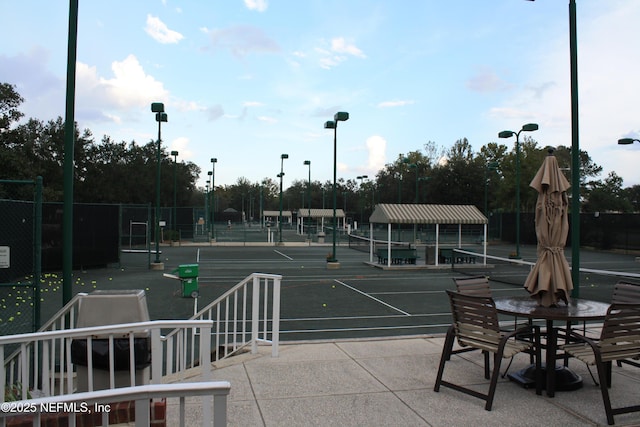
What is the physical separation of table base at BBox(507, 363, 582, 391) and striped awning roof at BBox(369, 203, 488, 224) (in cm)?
1688

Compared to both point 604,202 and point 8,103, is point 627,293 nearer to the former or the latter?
point 8,103

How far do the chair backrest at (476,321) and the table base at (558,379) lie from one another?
78 cm

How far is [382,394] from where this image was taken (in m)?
5.18

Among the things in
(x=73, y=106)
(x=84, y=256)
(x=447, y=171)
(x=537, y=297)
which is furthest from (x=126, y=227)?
(x=447, y=171)

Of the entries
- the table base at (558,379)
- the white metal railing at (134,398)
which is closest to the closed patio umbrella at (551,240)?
the table base at (558,379)

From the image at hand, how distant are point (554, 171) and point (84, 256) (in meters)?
19.4

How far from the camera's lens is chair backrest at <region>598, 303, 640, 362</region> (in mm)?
4746

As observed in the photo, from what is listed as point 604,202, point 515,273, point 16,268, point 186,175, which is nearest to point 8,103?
point 16,268

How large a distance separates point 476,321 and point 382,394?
48.5 inches

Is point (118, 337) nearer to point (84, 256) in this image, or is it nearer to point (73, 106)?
point (73, 106)

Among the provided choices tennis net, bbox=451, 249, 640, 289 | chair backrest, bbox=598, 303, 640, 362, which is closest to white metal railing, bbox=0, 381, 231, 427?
chair backrest, bbox=598, 303, 640, 362

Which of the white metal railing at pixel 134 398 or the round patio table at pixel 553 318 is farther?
the round patio table at pixel 553 318

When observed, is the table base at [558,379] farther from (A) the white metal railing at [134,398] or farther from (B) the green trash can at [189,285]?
(B) the green trash can at [189,285]

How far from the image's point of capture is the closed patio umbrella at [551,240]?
5578 mm
